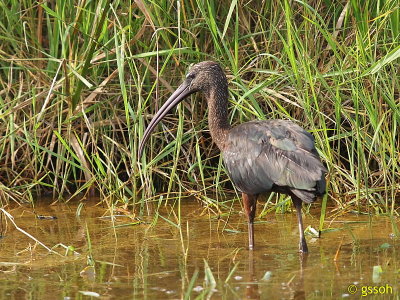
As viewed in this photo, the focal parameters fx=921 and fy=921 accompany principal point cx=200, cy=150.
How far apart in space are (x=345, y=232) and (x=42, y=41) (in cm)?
321

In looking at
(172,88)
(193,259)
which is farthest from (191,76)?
(193,259)

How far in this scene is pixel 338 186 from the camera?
7.15m

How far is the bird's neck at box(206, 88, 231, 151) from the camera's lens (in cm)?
669

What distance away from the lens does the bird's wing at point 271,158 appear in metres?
5.84

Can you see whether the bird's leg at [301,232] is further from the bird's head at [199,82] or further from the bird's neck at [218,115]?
the bird's head at [199,82]

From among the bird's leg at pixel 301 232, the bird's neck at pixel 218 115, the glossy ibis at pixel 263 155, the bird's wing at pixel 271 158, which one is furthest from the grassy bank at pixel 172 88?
the bird's leg at pixel 301 232

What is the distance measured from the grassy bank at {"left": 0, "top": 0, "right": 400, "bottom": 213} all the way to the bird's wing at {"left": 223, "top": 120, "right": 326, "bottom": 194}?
1.68ft

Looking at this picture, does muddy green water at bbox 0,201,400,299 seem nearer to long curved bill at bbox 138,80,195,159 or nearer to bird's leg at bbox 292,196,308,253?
bird's leg at bbox 292,196,308,253

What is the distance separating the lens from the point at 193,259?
19.6ft

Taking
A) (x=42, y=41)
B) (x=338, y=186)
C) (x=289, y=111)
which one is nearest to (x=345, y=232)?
(x=338, y=186)

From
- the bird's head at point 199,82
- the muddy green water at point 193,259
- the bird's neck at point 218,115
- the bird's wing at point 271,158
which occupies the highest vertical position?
the bird's head at point 199,82

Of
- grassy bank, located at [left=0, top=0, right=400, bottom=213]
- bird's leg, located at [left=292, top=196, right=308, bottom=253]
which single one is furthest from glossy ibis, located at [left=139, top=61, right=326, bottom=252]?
grassy bank, located at [left=0, top=0, right=400, bottom=213]

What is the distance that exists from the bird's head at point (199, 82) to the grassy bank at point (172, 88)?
0.61 ft

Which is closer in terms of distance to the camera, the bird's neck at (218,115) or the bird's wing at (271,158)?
the bird's wing at (271,158)
